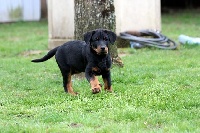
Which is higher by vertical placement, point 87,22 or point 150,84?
point 87,22

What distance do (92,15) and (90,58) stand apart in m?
2.36

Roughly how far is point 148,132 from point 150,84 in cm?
284

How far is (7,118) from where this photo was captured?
6965mm

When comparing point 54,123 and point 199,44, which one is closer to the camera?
point 54,123

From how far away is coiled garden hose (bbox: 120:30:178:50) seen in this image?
14134 mm

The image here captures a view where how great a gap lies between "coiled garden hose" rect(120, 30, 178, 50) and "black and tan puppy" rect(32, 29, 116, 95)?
5.65 metres

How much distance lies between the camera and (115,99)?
7633mm

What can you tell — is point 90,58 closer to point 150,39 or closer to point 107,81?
point 107,81

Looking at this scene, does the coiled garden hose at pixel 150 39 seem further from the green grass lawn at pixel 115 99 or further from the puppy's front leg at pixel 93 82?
the puppy's front leg at pixel 93 82

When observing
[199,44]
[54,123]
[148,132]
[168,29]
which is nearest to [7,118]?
[54,123]

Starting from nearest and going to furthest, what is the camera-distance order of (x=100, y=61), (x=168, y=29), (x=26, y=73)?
(x=100, y=61), (x=26, y=73), (x=168, y=29)

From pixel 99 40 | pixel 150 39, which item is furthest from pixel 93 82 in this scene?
pixel 150 39

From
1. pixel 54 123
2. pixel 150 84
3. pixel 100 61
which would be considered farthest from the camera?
pixel 150 84

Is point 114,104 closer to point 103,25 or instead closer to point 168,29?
point 103,25
